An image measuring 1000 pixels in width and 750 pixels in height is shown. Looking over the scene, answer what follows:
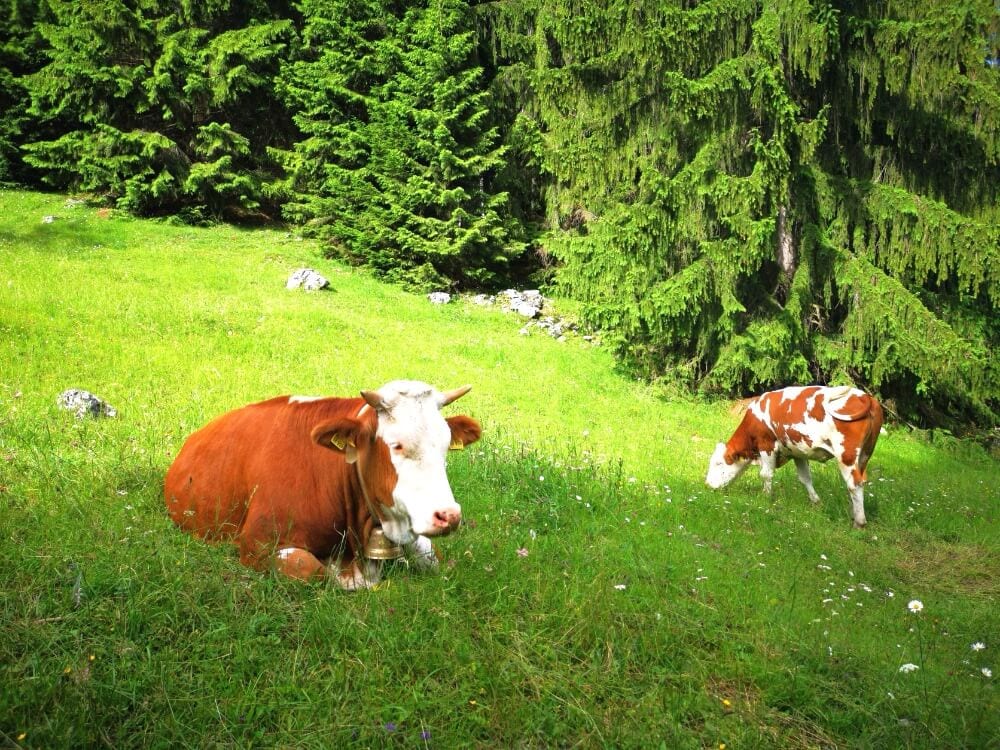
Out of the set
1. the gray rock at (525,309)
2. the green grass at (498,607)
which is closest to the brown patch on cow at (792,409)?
the green grass at (498,607)

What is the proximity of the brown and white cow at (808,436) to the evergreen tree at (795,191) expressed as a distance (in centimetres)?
447

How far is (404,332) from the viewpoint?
1366 cm

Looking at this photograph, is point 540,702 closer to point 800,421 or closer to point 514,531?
point 514,531

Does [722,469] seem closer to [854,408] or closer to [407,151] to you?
[854,408]

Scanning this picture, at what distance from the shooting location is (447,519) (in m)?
3.01

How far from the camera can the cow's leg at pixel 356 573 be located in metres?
3.53

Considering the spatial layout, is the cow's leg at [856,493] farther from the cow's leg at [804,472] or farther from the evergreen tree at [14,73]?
the evergreen tree at [14,73]

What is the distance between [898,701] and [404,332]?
38.1 feet

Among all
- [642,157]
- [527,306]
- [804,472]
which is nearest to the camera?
[804,472]

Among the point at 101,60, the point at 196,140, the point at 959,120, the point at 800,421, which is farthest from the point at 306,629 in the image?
the point at 101,60

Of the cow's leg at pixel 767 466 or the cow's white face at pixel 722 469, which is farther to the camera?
the cow's leg at pixel 767 466

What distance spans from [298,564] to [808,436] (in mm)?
6859

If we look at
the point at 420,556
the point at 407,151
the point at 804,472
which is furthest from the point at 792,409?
the point at 407,151

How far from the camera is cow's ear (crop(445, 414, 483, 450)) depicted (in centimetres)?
362
